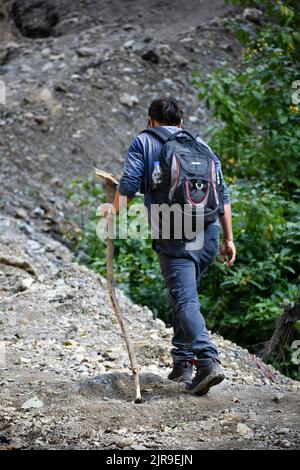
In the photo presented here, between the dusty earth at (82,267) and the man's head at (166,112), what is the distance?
130 cm

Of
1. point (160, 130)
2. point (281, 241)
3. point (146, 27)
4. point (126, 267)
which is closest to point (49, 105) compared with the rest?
point (146, 27)

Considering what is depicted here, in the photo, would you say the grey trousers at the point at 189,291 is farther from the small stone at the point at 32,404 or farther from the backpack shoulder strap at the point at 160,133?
the small stone at the point at 32,404

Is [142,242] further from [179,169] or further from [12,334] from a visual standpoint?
[179,169]

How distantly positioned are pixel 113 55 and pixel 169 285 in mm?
8918

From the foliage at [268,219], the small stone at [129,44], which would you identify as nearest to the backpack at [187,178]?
the foliage at [268,219]

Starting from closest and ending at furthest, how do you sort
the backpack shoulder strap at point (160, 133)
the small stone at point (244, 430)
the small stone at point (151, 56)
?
the small stone at point (244, 430)
the backpack shoulder strap at point (160, 133)
the small stone at point (151, 56)

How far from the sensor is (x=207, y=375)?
360 cm

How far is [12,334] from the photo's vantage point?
518 cm

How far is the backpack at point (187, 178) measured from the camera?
11.7 feet

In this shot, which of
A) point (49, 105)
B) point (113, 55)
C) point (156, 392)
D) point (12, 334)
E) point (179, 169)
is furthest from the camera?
point (113, 55)

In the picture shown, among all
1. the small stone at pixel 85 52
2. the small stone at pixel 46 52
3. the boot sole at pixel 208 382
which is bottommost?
the small stone at pixel 46 52

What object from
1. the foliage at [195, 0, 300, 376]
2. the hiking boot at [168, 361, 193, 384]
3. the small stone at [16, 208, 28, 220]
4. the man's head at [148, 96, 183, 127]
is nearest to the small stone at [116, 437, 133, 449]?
the hiking boot at [168, 361, 193, 384]

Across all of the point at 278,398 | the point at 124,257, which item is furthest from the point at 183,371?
the point at 124,257

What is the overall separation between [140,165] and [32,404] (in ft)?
4.01
